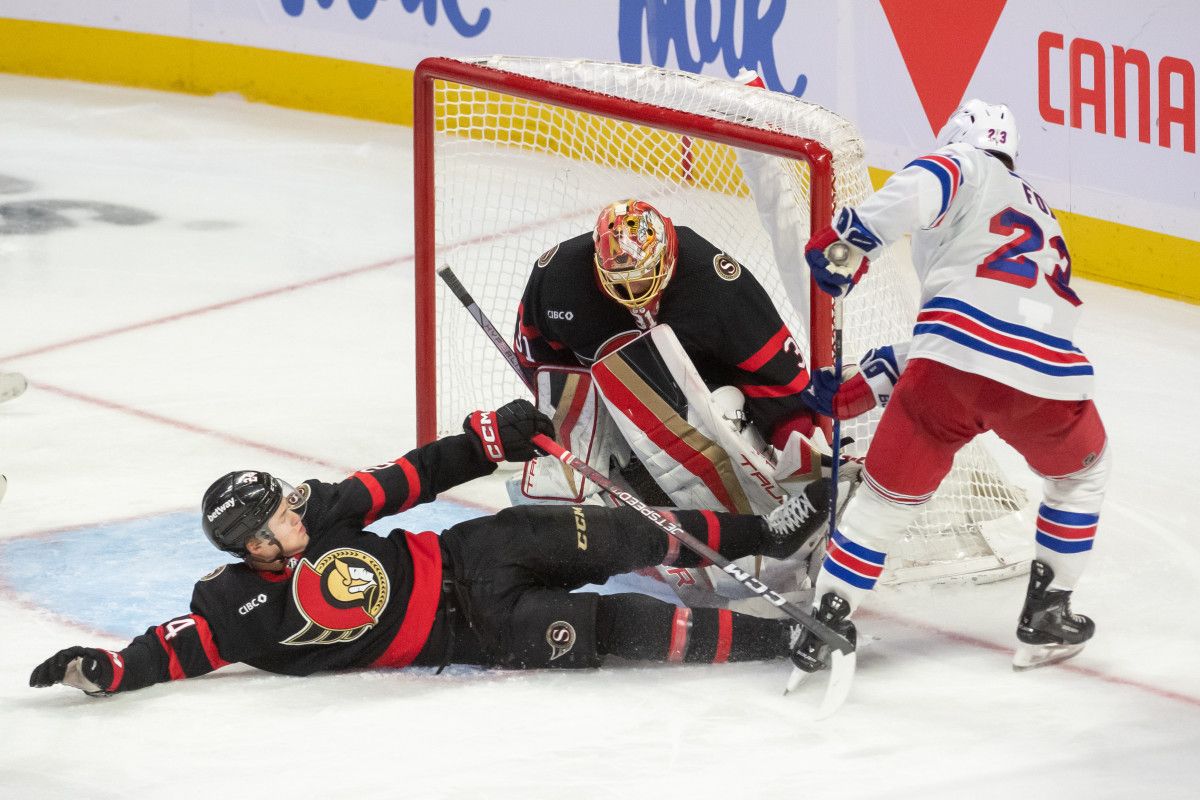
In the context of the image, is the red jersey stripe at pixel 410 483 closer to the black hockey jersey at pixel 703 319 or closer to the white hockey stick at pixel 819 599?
the black hockey jersey at pixel 703 319

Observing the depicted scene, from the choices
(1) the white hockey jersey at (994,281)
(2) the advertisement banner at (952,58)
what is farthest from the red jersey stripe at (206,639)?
(2) the advertisement banner at (952,58)

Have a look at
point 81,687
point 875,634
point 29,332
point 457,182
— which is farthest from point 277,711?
point 29,332

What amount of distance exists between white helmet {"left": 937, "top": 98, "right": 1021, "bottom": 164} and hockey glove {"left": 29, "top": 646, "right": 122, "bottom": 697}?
1747 mm

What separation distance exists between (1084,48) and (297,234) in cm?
275

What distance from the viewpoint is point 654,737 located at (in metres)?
3.27

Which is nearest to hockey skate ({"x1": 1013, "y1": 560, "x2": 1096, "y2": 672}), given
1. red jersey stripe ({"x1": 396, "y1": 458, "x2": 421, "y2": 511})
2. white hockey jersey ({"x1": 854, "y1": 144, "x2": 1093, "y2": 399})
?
white hockey jersey ({"x1": 854, "y1": 144, "x2": 1093, "y2": 399})

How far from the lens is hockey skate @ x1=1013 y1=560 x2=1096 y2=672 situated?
3.50 m

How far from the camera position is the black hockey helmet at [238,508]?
3260 millimetres

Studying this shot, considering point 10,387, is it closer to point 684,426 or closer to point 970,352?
point 684,426

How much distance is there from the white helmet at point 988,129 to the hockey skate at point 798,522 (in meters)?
0.74

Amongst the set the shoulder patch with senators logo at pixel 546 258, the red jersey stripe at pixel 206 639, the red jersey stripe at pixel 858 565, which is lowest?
the red jersey stripe at pixel 206 639

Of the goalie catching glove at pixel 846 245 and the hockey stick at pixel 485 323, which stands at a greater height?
the goalie catching glove at pixel 846 245

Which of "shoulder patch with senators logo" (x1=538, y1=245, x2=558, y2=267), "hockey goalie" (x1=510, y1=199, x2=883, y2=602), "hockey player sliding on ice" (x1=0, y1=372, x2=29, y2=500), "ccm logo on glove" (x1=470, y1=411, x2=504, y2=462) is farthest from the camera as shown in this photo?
"hockey player sliding on ice" (x1=0, y1=372, x2=29, y2=500)

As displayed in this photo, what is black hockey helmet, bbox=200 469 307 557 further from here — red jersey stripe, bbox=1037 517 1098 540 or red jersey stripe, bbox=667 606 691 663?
red jersey stripe, bbox=1037 517 1098 540
